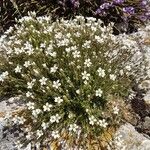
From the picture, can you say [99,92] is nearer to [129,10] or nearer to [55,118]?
[55,118]

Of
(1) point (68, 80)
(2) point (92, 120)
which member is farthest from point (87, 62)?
(2) point (92, 120)

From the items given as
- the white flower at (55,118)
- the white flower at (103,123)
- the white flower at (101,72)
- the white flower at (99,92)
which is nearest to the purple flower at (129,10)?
the white flower at (101,72)

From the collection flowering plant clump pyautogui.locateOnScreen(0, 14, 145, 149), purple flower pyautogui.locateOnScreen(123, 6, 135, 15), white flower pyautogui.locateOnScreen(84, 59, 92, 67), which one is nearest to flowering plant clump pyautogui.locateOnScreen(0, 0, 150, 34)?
purple flower pyautogui.locateOnScreen(123, 6, 135, 15)

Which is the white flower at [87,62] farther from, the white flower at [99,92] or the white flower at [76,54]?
the white flower at [99,92]

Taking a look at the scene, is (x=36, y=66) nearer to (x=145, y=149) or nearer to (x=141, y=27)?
(x=145, y=149)

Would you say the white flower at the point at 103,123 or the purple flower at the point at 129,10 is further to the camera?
the purple flower at the point at 129,10

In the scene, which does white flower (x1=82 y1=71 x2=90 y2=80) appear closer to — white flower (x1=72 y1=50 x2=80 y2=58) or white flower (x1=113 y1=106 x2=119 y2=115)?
white flower (x1=72 y1=50 x2=80 y2=58)

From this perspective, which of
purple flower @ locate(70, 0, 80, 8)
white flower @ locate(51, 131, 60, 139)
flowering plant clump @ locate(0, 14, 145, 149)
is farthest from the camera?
purple flower @ locate(70, 0, 80, 8)
